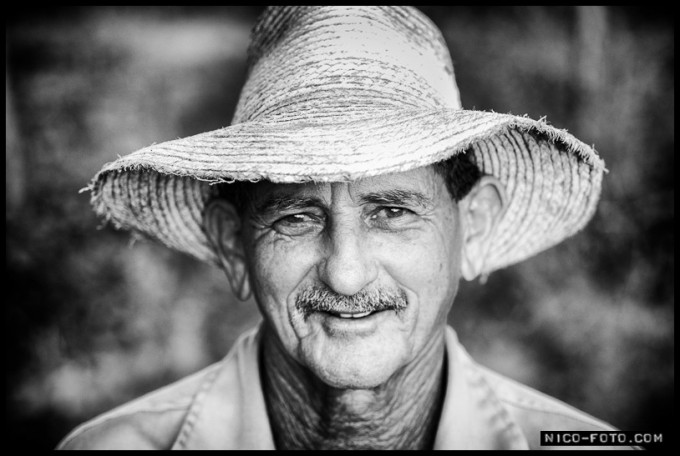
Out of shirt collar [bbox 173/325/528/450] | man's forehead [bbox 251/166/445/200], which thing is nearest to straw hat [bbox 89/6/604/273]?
man's forehead [bbox 251/166/445/200]

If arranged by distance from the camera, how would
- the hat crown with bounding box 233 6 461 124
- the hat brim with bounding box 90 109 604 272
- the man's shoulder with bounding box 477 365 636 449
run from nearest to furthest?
the hat brim with bounding box 90 109 604 272, the hat crown with bounding box 233 6 461 124, the man's shoulder with bounding box 477 365 636 449

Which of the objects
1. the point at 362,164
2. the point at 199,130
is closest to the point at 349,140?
the point at 362,164

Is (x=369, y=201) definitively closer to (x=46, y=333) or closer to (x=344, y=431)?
(x=344, y=431)

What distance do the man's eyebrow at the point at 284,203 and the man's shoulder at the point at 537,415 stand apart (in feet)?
3.64

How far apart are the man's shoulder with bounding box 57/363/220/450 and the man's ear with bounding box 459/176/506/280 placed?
1.06m

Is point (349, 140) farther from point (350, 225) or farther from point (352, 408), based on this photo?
point (352, 408)

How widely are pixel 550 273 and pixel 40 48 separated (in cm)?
361

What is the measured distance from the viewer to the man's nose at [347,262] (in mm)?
1771

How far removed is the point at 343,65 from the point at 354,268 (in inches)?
23.6

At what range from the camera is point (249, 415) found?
221 centimetres

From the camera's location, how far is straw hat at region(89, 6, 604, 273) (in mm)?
1578

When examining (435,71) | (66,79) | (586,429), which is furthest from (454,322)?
(66,79)

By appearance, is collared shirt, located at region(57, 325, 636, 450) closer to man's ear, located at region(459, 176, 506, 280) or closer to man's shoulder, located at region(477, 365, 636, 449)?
man's shoulder, located at region(477, 365, 636, 449)

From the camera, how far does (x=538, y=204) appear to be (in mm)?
2293
